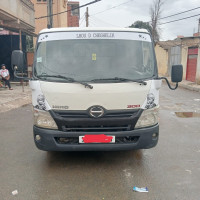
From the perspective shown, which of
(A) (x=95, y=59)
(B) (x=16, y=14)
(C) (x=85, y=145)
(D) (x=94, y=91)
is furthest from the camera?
(B) (x=16, y=14)

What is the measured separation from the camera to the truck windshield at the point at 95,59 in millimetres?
3625

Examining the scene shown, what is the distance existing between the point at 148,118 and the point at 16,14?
11.6 meters

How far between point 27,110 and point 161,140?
17.8 ft

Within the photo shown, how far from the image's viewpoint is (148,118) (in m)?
3.57

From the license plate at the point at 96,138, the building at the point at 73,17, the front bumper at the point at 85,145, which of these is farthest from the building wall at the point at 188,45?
the building at the point at 73,17

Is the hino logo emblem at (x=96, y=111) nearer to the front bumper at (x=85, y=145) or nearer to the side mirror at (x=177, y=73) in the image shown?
the front bumper at (x=85, y=145)

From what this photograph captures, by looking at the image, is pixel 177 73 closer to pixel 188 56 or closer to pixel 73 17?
pixel 188 56

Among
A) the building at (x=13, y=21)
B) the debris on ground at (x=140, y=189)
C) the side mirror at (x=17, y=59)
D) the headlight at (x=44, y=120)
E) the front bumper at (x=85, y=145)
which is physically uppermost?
the building at (x=13, y=21)

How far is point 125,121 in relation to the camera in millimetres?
3420

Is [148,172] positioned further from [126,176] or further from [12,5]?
[12,5]

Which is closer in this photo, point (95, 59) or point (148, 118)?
point (148, 118)

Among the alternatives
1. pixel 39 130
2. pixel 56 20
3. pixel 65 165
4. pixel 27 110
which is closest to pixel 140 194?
pixel 65 165

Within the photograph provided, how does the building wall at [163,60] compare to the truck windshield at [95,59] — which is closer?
the truck windshield at [95,59]

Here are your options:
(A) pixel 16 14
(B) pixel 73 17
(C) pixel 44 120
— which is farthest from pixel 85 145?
(B) pixel 73 17
